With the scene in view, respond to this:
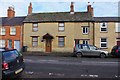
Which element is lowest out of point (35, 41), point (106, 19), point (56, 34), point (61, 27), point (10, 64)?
point (10, 64)

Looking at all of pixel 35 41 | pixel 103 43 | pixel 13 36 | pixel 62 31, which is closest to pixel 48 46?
pixel 35 41

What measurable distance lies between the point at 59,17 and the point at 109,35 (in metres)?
8.40

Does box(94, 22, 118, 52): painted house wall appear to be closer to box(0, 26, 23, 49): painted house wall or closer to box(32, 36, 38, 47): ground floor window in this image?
box(32, 36, 38, 47): ground floor window

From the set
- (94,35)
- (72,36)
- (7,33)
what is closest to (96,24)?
(94,35)

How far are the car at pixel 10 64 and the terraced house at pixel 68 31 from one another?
2464 cm

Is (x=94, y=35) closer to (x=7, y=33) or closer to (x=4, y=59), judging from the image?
(x=7, y=33)

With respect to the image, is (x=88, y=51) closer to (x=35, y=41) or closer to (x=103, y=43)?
(x=103, y=43)

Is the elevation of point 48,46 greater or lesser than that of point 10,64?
greater

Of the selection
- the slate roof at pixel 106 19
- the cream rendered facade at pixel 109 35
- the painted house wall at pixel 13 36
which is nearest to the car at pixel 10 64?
the cream rendered facade at pixel 109 35

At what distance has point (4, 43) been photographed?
38781 millimetres

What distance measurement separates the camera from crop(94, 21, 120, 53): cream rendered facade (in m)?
34.2

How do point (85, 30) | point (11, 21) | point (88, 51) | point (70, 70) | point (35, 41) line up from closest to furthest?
point (70, 70)
point (88, 51)
point (85, 30)
point (35, 41)
point (11, 21)

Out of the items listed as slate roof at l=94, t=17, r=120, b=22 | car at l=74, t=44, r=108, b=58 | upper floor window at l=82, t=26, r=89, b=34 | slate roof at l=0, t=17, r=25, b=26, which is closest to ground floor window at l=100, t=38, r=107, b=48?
upper floor window at l=82, t=26, r=89, b=34

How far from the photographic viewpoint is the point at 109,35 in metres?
34.4
